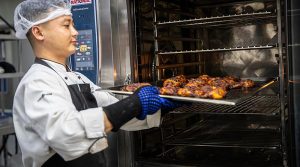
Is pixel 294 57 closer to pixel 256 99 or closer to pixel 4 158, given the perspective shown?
pixel 256 99

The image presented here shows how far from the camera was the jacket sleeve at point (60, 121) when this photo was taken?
1.50 m

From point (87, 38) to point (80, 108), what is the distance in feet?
2.38

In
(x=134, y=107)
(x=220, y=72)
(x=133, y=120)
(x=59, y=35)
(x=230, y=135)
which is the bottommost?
(x=230, y=135)

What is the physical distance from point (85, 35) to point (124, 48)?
299mm

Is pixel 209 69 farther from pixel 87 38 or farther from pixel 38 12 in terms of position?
pixel 38 12

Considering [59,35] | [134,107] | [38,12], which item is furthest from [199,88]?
[38,12]

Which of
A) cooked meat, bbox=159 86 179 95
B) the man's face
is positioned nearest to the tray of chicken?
cooked meat, bbox=159 86 179 95

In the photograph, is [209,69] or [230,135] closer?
[230,135]

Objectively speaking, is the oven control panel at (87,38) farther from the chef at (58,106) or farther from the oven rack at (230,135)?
the oven rack at (230,135)

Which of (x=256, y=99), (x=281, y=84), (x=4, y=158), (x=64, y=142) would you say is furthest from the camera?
(x=4, y=158)

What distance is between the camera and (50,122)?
1495mm

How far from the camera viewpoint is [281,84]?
1.92 meters

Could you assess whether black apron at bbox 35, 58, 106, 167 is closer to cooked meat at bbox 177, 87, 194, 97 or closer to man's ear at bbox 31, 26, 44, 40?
man's ear at bbox 31, 26, 44, 40

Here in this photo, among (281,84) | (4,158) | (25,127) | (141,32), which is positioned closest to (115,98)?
(141,32)
